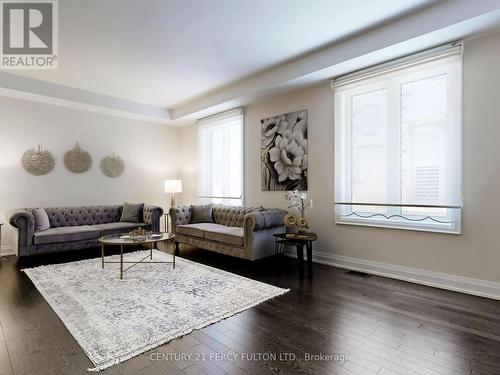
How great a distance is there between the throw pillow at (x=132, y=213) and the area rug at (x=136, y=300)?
5.08ft

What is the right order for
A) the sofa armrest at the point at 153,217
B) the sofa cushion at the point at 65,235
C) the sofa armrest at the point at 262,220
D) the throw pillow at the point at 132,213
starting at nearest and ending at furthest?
the sofa armrest at the point at 262,220, the sofa cushion at the point at 65,235, the sofa armrest at the point at 153,217, the throw pillow at the point at 132,213

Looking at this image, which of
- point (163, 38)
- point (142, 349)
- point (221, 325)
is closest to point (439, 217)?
point (221, 325)

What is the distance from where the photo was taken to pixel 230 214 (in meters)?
5.23

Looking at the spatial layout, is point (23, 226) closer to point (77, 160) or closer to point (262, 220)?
point (77, 160)

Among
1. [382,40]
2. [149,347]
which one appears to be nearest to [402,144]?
[382,40]

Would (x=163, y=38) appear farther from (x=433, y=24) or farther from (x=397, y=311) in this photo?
(x=397, y=311)

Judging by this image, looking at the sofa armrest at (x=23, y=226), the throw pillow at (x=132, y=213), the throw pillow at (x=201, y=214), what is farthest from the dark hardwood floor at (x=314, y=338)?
the throw pillow at (x=201, y=214)

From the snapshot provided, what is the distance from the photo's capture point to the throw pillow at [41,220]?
15.3ft

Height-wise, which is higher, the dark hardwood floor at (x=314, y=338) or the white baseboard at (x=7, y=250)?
the white baseboard at (x=7, y=250)

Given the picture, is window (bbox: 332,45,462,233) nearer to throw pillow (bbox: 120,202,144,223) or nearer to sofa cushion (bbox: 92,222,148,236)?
sofa cushion (bbox: 92,222,148,236)

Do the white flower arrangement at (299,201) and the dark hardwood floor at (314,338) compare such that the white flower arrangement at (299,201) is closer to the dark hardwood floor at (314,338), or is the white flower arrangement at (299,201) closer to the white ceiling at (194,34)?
the dark hardwood floor at (314,338)

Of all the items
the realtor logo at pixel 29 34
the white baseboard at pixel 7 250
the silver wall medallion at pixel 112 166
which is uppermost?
the realtor logo at pixel 29 34

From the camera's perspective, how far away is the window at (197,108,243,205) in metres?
5.78

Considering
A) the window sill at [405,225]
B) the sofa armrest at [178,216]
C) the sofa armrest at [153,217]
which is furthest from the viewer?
the sofa armrest at [153,217]
